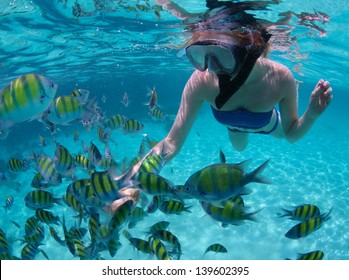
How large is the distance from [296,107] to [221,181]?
2374 mm

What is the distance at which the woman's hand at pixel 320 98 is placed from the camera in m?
3.88

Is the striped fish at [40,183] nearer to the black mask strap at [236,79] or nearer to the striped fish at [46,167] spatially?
the striped fish at [46,167]

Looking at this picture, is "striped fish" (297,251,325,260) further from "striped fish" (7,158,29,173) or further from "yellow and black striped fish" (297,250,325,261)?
"striped fish" (7,158,29,173)

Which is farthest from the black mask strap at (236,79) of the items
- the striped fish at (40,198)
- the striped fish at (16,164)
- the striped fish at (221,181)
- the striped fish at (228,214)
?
the striped fish at (16,164)

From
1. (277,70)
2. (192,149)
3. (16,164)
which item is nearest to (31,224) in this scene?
(16,164)

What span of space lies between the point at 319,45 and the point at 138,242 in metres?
18.5

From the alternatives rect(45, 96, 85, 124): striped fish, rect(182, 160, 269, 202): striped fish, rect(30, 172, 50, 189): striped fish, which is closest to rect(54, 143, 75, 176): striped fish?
rect(45, 96, 85, 124): striped fish

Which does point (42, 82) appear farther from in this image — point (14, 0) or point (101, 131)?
point (14, 0)

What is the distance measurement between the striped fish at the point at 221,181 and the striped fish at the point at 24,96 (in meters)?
1.94

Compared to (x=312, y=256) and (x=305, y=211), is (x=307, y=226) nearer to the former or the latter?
(x=305, y=211)

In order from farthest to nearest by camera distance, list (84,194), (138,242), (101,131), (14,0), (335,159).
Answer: (335,159), (14,0), (101,131), (138,242), (84,194)

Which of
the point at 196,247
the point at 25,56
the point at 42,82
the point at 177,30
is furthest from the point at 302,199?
the point at 25,56

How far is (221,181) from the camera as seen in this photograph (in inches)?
117

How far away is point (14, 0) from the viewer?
1102 cm
